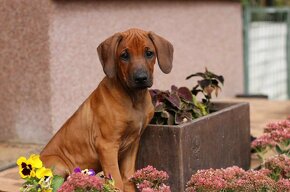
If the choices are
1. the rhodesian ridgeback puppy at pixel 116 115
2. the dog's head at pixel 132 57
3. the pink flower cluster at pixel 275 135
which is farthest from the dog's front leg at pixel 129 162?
the pink flower cluster at pixel 275 135

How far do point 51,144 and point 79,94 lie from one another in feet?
5.80

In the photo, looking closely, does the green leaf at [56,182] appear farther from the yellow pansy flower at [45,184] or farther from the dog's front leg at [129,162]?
the dog's front leg at [129,162]

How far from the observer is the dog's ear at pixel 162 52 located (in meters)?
3.65

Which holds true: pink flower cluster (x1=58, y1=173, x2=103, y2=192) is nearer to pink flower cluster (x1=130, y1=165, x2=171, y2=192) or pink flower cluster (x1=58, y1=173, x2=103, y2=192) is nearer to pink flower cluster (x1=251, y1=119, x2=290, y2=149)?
pink flower cluster (x1=130, y1=165, x2=171, y2=192)

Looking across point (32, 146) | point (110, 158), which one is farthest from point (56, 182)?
point (32, 146)

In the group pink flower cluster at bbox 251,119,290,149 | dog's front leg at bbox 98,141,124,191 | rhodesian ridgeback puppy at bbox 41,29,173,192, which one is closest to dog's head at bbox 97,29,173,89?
rhodesian ridgeback puppy at bbox 41,29,173,192

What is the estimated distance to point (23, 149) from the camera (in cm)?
522

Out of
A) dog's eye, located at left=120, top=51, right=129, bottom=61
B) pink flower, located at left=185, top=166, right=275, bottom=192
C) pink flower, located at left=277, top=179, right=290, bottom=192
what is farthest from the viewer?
dog's eye, located at left=120, top=51, right=129, bottom=61

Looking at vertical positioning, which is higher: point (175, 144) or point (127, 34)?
point (127, 34)

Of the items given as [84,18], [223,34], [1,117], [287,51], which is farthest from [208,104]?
[287,51]

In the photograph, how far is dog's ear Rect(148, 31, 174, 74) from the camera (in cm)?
365

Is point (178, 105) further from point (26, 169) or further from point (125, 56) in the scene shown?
point (26, 169)

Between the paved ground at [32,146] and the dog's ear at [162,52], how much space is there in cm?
125

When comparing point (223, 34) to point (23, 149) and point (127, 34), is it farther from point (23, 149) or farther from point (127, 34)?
point (127, 34)
